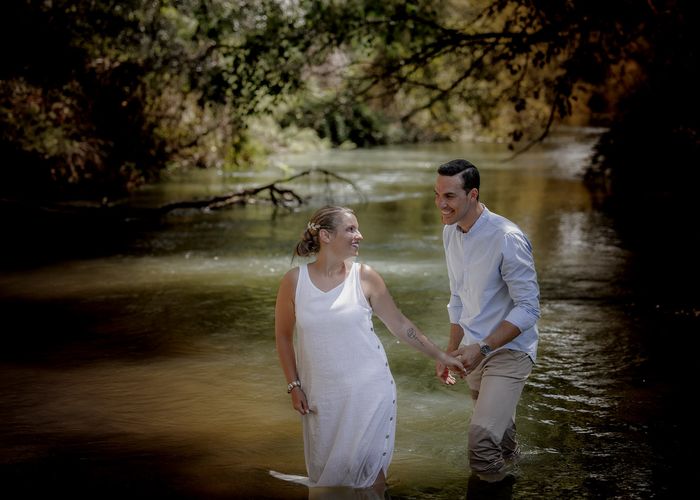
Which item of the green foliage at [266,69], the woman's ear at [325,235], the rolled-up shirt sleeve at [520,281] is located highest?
the green foliage at [266,69]

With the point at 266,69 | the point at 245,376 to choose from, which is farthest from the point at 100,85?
the point at 245,376

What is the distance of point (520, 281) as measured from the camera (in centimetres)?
532

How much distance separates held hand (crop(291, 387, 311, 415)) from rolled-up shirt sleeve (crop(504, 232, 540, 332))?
48.8 inches

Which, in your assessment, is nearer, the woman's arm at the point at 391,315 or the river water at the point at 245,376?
the woman's arm at the point at 391,315

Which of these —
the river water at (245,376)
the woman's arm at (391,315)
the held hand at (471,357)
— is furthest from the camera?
the river water at (245,376)

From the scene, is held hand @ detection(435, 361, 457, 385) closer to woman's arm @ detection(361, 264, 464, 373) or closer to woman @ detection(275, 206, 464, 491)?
woman's arm @ detection(361, 264, 464, 373)

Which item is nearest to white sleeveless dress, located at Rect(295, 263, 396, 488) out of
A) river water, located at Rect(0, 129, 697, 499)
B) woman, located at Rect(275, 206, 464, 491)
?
woman, located at Rect(275, 206, 464, 491)

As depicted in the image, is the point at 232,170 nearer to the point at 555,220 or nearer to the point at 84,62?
the point at 84,62

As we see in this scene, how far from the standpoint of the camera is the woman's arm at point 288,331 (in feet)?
16.2

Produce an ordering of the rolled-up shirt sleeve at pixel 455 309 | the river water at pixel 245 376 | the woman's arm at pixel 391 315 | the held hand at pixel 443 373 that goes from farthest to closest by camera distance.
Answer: the river water at pixel 245 376 → the rolled-up shirt sleeve at pixel 455 309 → the held hand at pixel 443 373 → the woman's arm at pixel 391 315

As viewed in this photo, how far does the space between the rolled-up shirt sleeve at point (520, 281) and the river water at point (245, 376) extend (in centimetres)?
121

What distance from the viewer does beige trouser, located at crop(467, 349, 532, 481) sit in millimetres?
5359

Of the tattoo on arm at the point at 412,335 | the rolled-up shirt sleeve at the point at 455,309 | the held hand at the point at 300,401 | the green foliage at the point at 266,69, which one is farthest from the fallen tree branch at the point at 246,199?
the held hand at the point at 300,401

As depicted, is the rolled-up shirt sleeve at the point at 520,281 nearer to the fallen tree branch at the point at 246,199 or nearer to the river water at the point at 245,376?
the river water at the point at 245,376
